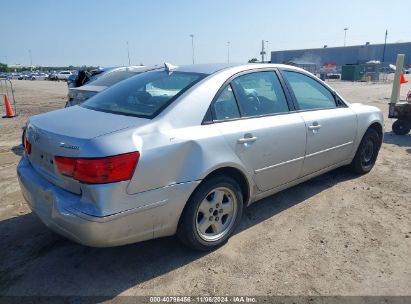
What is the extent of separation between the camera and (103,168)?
2531 mm

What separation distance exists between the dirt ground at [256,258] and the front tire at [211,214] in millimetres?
145

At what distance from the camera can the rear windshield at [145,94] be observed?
317cm

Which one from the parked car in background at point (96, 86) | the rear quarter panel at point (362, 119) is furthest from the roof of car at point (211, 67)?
the parked car in background at point (96, 86)

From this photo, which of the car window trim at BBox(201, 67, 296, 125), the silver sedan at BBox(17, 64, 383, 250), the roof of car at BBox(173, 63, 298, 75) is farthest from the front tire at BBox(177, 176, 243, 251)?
the roof of car at BBox(173, 63, 298, 75)

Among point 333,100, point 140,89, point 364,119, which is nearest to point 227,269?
point 140,89

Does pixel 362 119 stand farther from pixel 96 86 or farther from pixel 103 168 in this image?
pixel 96 86

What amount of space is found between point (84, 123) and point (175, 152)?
0.79 meters

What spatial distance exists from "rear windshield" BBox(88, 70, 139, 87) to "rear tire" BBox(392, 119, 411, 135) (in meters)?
6.01

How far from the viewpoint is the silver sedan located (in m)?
2.61

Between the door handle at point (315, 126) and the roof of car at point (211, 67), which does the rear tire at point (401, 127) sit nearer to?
the door handle at point (315, 126)

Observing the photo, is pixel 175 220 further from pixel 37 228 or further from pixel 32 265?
pixel 37 228

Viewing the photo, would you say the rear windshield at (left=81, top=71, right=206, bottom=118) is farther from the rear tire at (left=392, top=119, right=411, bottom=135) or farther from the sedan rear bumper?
the rear tire at (left=392, top=119, right=411, bottom=135)

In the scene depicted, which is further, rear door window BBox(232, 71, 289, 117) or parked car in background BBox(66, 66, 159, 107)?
parked car in background BBox(66, 66, 159, 107)

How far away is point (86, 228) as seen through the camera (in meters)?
2.57
